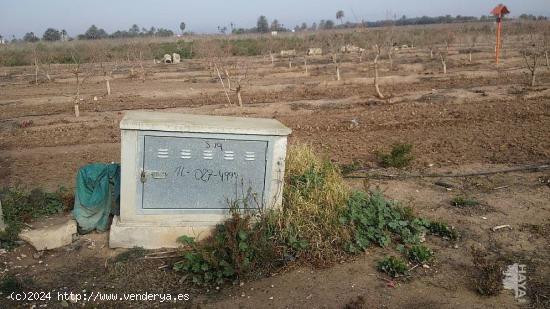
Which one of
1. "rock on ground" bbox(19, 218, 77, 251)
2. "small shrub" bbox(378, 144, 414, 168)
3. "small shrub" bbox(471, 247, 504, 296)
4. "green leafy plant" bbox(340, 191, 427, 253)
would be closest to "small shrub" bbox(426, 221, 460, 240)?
"green leafy plant" bbox(340, 191, 427, 253)

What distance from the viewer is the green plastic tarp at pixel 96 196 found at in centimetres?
567

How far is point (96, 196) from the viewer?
5699 mm

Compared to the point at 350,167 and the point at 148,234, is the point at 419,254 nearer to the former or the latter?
the point at 148,234

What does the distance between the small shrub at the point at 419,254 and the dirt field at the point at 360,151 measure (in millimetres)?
123

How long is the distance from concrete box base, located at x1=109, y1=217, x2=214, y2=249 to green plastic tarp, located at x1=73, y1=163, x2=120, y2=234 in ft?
1.30

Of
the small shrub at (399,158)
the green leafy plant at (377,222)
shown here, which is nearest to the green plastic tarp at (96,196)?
the green leafy plant at (377,222)

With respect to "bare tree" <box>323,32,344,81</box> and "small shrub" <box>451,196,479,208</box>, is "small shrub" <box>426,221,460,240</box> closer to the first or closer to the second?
"small shrub" <box>451,196,479,208</box>

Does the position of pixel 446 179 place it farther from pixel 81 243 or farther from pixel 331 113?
pixel 331 113

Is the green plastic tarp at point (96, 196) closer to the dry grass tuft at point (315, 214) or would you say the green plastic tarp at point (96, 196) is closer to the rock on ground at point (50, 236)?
the rock on ground at point (50, 236)

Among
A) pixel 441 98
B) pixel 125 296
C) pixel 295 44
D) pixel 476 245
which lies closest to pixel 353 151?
pixel 476 245

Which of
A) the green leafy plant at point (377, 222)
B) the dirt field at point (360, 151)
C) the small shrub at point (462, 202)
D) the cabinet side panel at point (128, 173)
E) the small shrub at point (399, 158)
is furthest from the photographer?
the small shrub at point (399, 158)

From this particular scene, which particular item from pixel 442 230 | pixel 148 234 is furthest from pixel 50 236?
pixel 442 230

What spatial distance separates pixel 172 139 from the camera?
17.1 feet

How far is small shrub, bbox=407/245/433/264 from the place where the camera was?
16.9ft
